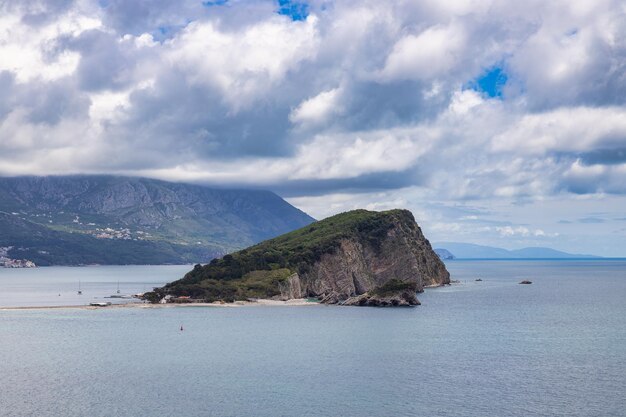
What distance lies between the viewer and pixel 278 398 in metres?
87.6

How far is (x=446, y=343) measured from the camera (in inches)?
5197

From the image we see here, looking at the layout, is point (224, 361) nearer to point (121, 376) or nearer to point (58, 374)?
point (121, 376)

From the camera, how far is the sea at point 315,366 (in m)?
83.4

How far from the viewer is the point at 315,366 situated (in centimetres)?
10950

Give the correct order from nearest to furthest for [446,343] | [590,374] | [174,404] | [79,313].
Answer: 1. [174,404]
2. [590,374]
3. [446,343]
4. [79,313]

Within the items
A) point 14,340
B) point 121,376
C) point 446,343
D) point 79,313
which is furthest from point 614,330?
point 79,313

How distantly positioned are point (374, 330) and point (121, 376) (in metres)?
64.4

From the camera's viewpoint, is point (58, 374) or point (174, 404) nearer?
point (174, 404)

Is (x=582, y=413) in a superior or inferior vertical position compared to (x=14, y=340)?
inferior

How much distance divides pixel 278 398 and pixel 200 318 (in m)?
94.9

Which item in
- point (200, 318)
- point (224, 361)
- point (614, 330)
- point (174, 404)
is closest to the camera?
point (174, 404)

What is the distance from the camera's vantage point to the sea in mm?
83438

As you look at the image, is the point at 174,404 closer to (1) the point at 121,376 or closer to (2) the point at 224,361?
(1) the point at 121,376

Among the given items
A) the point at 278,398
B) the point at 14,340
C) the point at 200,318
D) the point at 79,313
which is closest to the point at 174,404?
the point at 278,398
